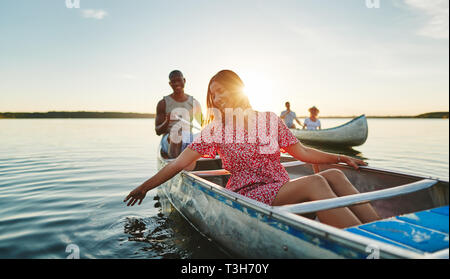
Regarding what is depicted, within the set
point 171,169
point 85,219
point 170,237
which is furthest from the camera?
point 85,219

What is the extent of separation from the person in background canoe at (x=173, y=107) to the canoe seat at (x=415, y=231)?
13.4 feet

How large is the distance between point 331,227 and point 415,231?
70cm

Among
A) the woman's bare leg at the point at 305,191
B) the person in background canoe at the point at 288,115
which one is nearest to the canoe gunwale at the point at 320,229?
the woman's bare leg at the point at 305,191

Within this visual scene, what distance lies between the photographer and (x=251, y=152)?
7.96 ft

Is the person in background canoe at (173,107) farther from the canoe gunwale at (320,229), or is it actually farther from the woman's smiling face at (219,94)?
the canoe gunwale at (320,229)

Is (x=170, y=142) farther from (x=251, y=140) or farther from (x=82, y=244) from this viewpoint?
(x=251, y=140)

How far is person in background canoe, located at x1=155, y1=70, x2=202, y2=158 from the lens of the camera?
559 cm

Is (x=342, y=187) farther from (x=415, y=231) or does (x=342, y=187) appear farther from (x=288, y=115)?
(x=288, y=115)

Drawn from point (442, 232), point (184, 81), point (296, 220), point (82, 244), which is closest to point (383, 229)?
point (442, 232)

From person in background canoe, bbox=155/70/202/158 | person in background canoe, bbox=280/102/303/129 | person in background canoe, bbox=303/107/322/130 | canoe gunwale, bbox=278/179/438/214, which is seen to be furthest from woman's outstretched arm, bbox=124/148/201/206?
person in background canoe, bbox=280/102/303/129

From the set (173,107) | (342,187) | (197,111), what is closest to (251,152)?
(342,187)

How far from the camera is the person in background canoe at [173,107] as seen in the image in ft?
18.4

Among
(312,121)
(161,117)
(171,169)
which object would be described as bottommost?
(171,169)
